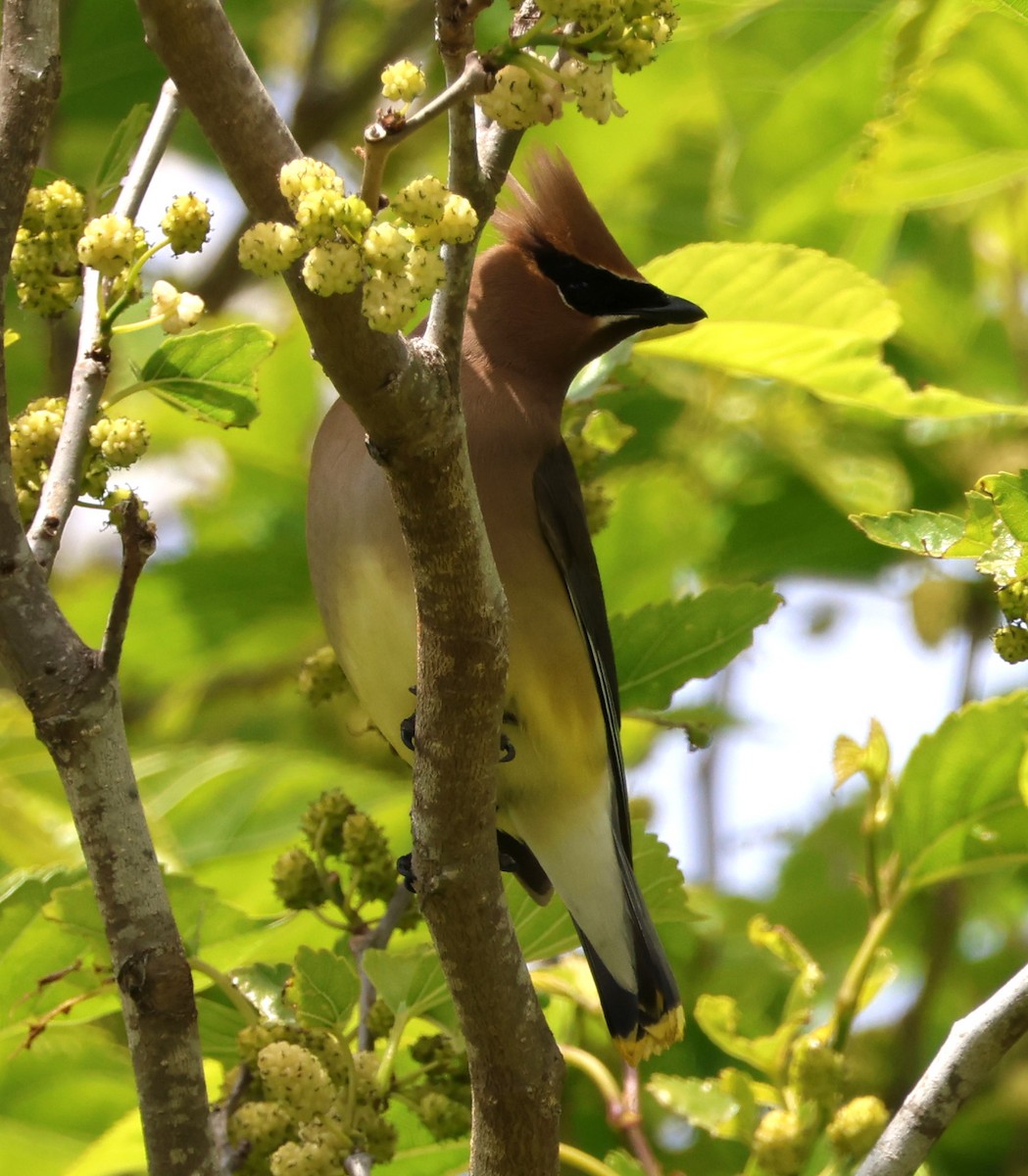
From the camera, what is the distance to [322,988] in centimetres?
257

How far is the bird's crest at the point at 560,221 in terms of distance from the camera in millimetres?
3727

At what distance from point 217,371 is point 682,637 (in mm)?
1062

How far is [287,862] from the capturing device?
2869mm

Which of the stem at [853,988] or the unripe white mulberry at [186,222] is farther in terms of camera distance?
the stem at [853,988]

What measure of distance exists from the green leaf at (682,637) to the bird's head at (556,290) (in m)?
0.68

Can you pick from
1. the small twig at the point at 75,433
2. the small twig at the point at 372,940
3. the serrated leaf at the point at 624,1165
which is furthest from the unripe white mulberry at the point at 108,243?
the serrated leaf at the point at 624,1165

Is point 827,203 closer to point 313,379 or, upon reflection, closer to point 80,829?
point 313,379

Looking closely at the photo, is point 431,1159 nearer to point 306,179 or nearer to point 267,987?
point 267,987

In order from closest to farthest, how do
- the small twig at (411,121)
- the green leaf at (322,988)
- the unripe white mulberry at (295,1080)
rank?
the small twig at (411,121) → the unripe white mulberry at (295,1080) → the green leaf at (322,988)

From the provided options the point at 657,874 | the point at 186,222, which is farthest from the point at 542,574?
the point at 186,222

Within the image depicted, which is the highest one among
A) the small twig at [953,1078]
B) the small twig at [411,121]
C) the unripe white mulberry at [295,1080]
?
the small twig at [411,121]

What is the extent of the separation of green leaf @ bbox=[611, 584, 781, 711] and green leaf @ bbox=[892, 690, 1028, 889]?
366 millimetres

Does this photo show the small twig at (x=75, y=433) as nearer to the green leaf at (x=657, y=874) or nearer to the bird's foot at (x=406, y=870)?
the bird's foot at (x=406, y=870)

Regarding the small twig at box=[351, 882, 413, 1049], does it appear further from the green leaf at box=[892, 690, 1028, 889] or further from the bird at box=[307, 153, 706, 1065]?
the green leaf at box=[892, 690, 1028, 889]
